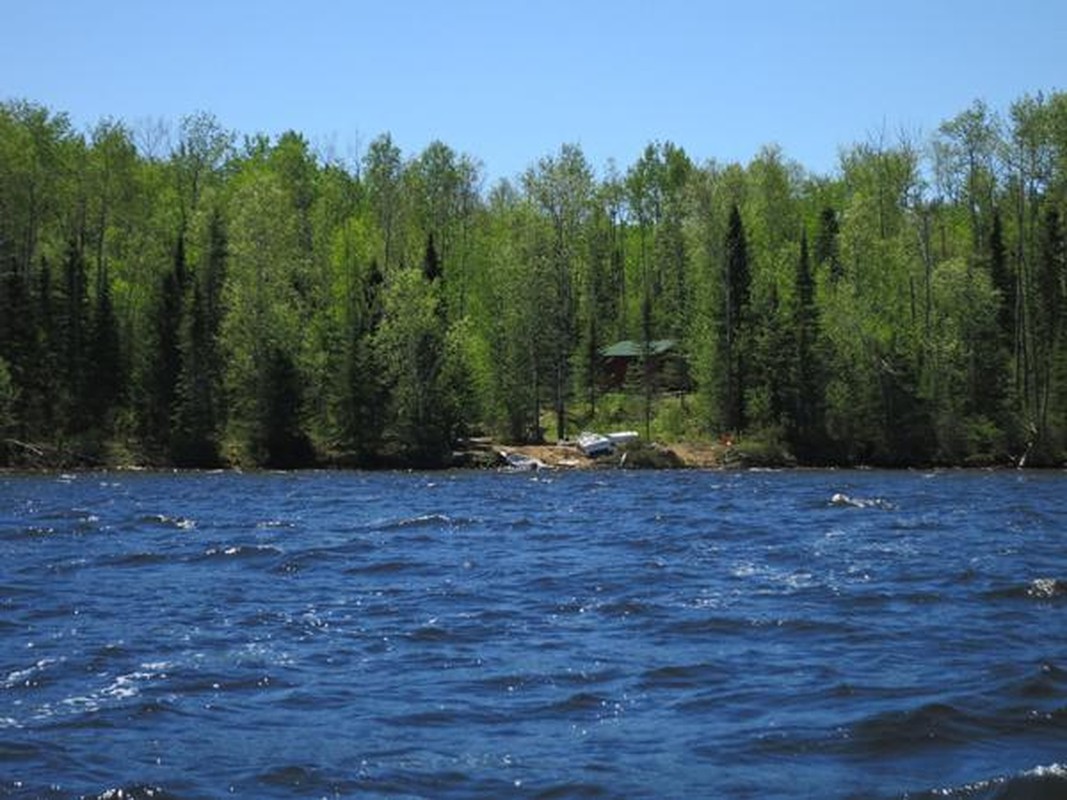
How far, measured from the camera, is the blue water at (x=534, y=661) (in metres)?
12.0

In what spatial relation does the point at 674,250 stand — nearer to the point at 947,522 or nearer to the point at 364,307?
the point at 364,307

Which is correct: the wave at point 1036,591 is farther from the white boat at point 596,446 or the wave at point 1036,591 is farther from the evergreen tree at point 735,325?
the evergreen tree at point 735,325

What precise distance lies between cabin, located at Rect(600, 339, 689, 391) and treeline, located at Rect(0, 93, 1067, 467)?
2.14 ft

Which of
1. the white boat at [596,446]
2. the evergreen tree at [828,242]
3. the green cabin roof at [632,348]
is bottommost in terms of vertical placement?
the white boat at [596,446]

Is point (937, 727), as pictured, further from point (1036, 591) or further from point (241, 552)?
point (241, 552)

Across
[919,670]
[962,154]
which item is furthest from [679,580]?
[962,154]

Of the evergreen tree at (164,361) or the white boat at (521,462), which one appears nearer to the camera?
the white boat at (521,462)

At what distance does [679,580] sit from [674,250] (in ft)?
258

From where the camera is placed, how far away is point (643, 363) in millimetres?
80438

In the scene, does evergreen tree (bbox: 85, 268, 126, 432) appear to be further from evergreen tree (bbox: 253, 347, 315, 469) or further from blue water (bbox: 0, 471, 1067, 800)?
blue water (bbox: 0, 471, 1067, 800)

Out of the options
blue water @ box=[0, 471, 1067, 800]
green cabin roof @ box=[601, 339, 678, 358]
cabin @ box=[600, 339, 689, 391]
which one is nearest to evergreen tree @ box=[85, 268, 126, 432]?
cabin @ box=[600, 339, 689, 391]

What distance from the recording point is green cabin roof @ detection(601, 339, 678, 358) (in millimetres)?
88287

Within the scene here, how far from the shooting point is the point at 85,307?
244 feet

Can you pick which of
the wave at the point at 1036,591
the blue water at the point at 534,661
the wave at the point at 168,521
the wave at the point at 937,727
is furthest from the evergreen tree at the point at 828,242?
the wave at the point at 937,727
